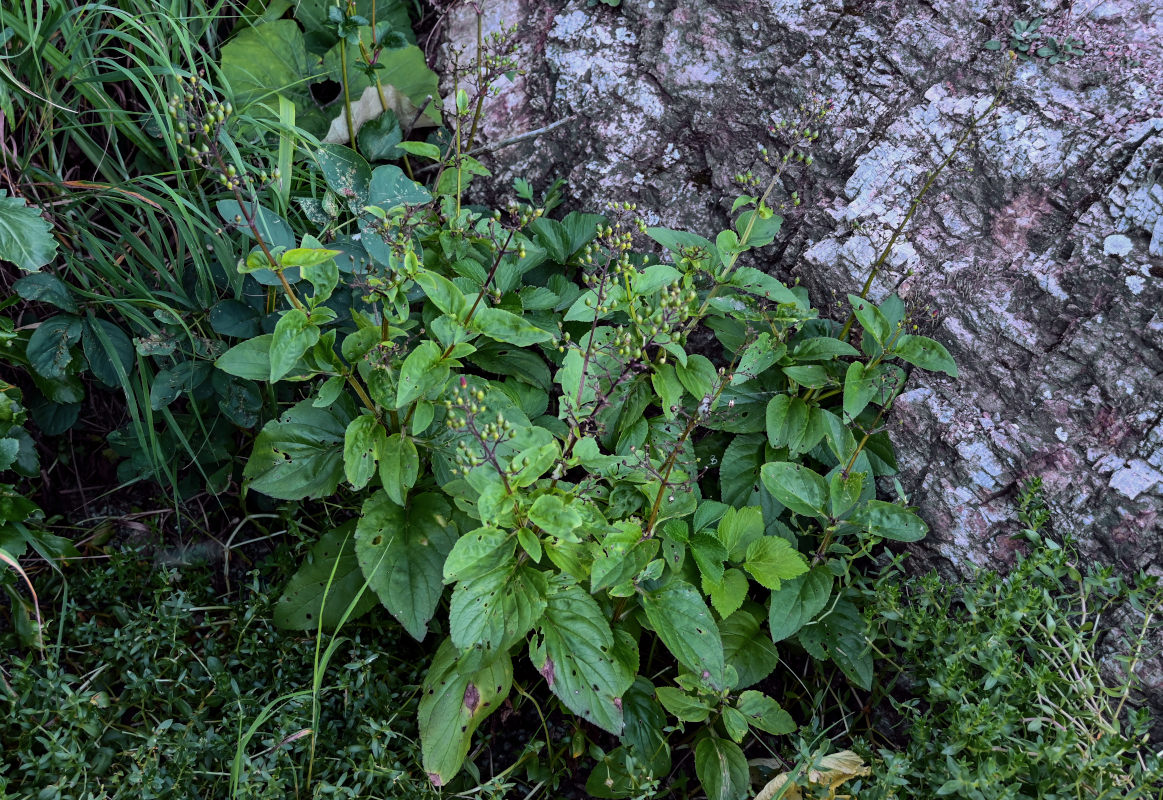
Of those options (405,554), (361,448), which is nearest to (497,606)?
(405,554)

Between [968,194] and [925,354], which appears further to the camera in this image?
[968,194]

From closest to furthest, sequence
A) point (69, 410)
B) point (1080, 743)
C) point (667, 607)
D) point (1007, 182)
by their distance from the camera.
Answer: point (1080, 743)
point (667, 607)
point (1007, 182)
point (69, 410)

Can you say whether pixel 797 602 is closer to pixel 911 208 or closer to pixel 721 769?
pixel 721 769

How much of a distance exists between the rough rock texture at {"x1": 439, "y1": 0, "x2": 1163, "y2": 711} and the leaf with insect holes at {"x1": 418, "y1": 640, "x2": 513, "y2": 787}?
1.34 metres

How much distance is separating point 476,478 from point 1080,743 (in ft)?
4.85

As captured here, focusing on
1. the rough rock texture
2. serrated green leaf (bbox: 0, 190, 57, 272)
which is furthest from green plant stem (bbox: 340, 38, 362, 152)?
serrated green leaf (bbox: 0, 190, 57, 272)

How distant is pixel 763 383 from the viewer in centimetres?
241

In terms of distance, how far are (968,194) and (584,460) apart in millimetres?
1512

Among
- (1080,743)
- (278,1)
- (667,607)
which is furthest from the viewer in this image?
(278,1)

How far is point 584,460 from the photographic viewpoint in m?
1.86

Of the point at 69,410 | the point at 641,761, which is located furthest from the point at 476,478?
the point at 69,410

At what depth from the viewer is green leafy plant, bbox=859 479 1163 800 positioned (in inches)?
70.6

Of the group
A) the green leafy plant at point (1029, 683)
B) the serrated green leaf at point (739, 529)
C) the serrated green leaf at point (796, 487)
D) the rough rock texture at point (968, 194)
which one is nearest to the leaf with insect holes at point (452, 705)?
the serrated green leaf at point (739, 529)

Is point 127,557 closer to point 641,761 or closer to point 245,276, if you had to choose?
point 245,276
